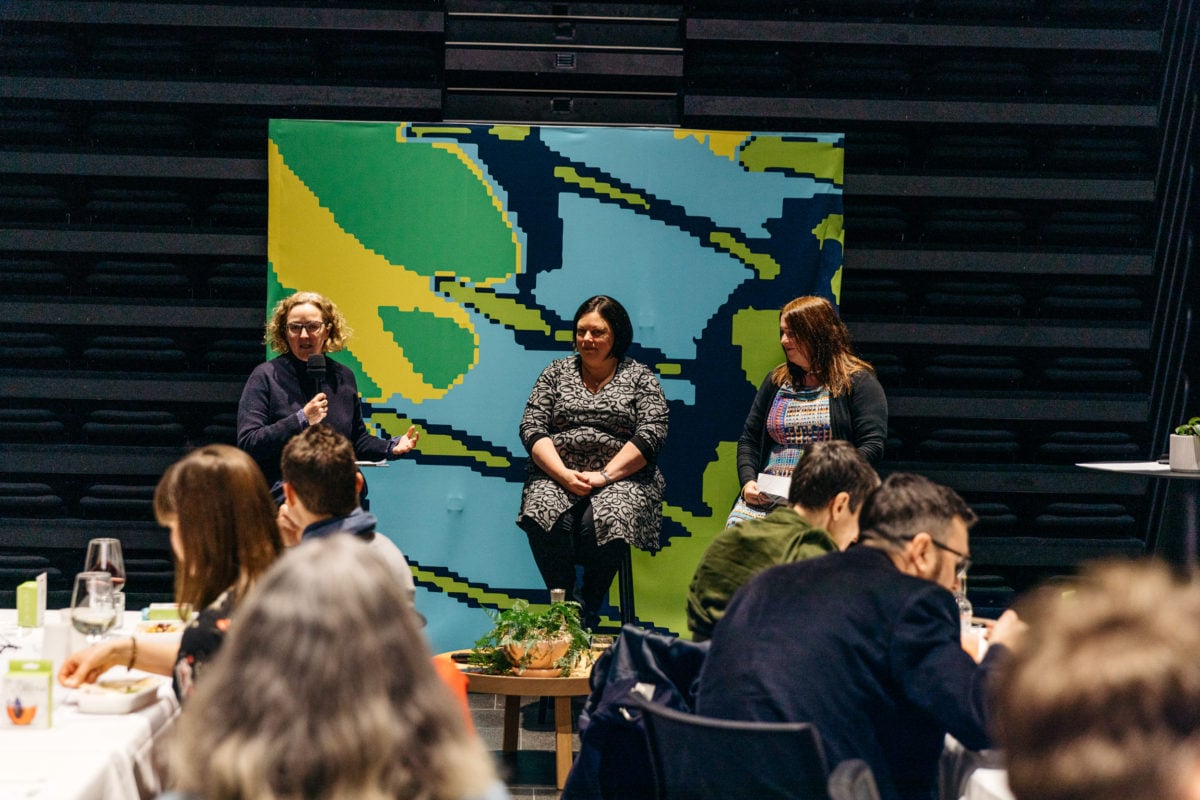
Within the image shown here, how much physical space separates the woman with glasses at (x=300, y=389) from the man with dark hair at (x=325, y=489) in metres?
1.77

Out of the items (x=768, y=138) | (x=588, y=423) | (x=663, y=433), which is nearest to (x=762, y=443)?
(x=663, y=433)

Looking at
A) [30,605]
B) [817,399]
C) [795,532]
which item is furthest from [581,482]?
[30,605]

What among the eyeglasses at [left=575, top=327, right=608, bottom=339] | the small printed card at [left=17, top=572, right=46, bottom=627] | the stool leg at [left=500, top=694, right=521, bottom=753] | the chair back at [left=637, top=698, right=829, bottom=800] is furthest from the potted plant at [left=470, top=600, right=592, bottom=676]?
the chair back at [left=637, top=698, right=829, bottom=800]

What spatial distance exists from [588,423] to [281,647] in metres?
3.52

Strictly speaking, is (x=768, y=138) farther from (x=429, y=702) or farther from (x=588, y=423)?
(x=429, y=702)

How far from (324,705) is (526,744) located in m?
3.27

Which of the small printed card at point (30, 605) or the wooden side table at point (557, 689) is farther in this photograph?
the wooden side table at point (557, 689)

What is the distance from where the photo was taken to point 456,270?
16.5 feet

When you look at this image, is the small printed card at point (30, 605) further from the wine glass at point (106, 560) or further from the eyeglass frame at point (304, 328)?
the eyeglass frame at point (304, 328)

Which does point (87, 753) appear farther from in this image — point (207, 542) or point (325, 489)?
point (325, 489)

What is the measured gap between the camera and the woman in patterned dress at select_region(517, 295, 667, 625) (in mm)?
4480

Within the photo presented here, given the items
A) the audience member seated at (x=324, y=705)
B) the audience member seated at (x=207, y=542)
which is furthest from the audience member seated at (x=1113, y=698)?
the audience member seated at (x=207, y=542)

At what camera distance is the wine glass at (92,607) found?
2.28 m

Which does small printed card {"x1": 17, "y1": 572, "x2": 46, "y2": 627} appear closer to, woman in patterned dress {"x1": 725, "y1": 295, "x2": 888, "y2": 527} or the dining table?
the dining table
